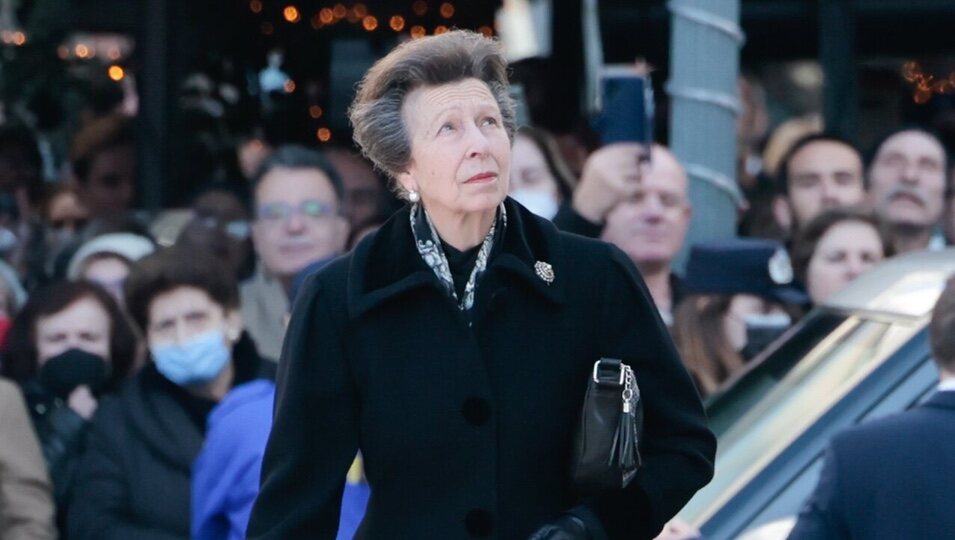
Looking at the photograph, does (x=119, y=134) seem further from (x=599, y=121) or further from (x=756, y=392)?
(x=756, y=392)

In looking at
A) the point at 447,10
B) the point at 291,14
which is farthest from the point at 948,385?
the point at 447,10

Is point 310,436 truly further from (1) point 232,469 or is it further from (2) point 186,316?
(2) point 186,316

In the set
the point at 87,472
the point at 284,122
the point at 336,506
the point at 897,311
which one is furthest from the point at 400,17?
the point at 336,506

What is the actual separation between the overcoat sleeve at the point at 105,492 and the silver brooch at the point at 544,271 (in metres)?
2.25

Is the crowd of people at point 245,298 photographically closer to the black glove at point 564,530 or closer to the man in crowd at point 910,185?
the man in crowd at point 910,185

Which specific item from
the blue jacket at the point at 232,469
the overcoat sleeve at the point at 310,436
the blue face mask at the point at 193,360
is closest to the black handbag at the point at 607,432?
the overcoat sleeve at the point at 310,436

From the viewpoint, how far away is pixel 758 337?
6.16 meters

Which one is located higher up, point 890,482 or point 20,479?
point 890,482

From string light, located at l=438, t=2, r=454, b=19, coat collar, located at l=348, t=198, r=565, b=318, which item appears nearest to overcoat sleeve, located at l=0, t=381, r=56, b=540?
coat collar, located at l=348, t=198, r=565, b=318

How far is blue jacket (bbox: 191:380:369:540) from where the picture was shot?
15.6ft

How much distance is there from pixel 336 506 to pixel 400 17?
9306 mm

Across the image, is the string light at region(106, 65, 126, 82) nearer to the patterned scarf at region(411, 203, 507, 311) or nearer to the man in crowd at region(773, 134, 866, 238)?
the man in crowd at region(773, 134, 866, 238)

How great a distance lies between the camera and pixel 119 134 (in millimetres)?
11297

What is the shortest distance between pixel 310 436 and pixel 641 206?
3153 mm
